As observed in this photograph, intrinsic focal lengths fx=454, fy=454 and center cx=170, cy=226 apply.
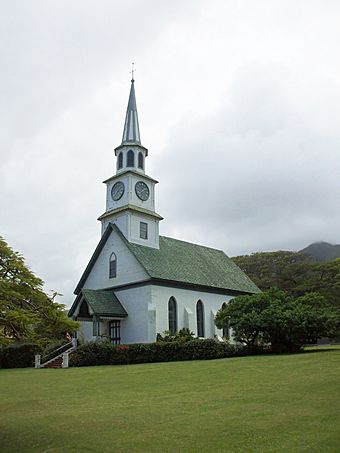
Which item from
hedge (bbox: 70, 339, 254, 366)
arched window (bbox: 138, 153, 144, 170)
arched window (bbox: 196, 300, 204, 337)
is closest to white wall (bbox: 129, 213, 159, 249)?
arched window (bbox: 138, 153, 144, 170)

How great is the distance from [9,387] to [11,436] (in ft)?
33.4

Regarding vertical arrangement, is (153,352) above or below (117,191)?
below

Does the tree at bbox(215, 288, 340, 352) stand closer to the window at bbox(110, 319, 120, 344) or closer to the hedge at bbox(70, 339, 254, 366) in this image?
the hedge at bbox(70, 339, 254, 366)

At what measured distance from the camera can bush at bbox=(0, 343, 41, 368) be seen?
3384 centimetres

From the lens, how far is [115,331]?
3722 centimetres

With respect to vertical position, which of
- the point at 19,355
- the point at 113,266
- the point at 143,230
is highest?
the point at 143,230

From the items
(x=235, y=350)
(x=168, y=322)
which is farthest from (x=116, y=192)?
(x=235, y=350)

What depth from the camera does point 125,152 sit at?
4266 cm

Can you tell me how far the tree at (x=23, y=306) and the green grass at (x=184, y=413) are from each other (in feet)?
7.53

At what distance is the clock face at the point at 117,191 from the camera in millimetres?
41056

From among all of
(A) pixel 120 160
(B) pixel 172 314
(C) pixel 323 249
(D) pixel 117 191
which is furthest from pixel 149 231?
(C) pixel 323 249

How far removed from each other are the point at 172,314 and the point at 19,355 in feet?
39.7

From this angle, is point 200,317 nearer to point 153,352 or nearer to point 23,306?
point 153,352

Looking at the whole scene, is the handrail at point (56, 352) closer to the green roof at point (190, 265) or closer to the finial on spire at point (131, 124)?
the green roof at point (190, 265)
